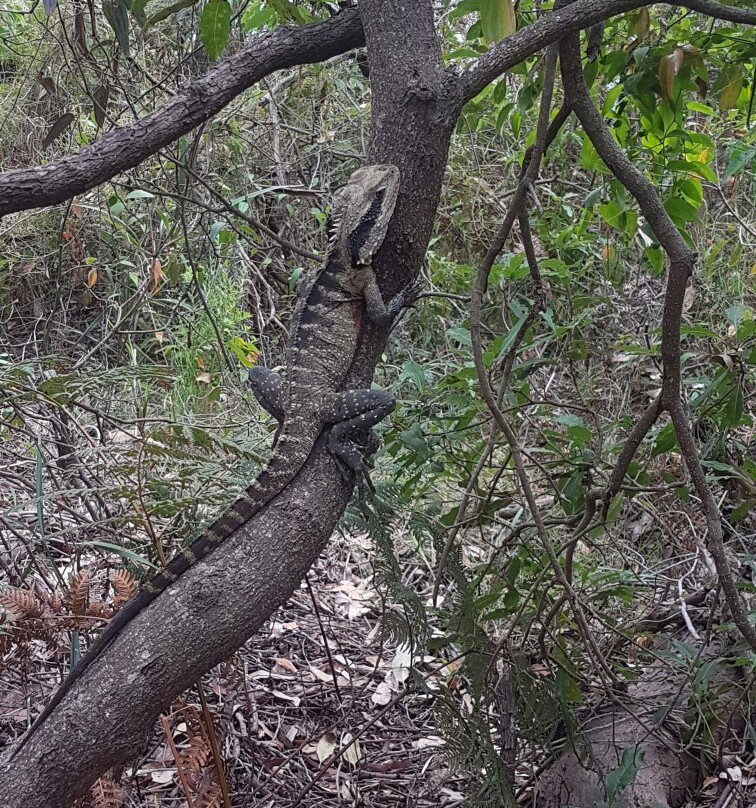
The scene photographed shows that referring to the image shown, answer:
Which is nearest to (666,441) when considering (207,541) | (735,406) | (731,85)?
(735,406)

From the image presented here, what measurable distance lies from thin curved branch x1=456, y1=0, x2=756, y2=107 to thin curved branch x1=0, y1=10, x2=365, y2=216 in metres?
0.62

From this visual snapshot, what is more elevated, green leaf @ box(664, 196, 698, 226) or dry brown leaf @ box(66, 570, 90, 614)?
green leaf @ box(664, 196, 698, 226)

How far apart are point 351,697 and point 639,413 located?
3.05 meters

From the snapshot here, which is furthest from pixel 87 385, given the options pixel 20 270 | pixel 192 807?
pixel 20 270

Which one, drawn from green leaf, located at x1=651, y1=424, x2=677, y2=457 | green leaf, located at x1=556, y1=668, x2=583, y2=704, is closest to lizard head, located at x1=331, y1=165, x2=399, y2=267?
green leaf, located at x1=651, y1=424, x2=677, y2=457

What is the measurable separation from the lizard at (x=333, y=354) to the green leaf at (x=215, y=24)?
0.74m

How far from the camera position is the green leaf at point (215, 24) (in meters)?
2.80

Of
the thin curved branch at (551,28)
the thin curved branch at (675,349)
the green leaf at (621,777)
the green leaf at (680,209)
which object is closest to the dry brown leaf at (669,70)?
the thin curved branch at (551,28)

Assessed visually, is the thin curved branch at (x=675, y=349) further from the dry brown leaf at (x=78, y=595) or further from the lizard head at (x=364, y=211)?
the dry brown leaf at (x=78, y=595)

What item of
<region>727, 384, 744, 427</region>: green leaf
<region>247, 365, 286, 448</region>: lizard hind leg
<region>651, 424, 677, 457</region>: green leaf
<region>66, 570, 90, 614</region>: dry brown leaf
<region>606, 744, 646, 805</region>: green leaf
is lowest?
<region>606, 744, 646, 805</region>: green leaf

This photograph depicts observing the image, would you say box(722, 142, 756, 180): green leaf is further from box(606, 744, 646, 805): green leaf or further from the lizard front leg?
box(606, 744, 646, 805): green leaf

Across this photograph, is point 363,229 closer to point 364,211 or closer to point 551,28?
point 364,211

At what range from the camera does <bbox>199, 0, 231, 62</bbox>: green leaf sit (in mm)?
2805

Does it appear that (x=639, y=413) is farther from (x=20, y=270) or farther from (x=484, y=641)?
(x=20, y=270)
